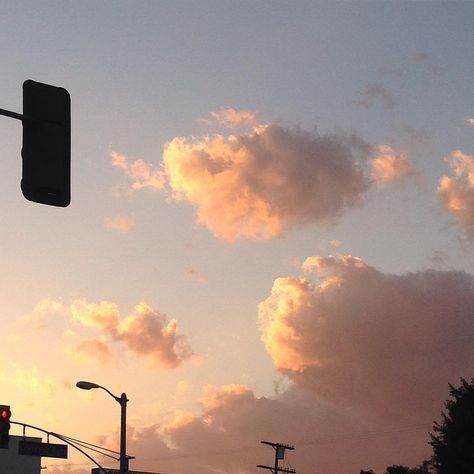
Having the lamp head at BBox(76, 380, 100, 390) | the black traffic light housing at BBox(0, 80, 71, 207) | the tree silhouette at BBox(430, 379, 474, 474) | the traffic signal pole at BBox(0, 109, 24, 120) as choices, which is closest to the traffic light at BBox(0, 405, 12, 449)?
the lamp head at BBox(76, 380, 100, 390)

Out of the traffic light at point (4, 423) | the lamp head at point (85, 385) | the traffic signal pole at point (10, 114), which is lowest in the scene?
the traffic light at point (4, 423)

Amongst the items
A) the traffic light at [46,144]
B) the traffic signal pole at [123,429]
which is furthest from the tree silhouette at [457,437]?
the traffic light at [46,144]

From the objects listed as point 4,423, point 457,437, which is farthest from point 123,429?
point 457,437

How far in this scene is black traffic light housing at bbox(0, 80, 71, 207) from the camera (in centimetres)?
990

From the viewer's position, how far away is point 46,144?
10.1 metres

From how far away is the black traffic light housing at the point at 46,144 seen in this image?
9898 mm

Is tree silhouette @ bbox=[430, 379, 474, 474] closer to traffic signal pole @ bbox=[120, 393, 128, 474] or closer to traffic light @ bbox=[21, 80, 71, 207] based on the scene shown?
traffic signal pole @ bbox=[120, 393, 128, 474]

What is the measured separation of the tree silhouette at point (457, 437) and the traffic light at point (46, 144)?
76917 millimetres

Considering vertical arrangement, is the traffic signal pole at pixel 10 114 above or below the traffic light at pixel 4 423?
above

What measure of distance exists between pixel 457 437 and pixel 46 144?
79015mm

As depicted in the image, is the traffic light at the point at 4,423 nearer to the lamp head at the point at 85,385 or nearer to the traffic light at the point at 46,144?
the lamp head at the point at 85,385

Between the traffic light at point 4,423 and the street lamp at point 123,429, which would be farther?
the street lamp at point 123,429

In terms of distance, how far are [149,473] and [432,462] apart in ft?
157

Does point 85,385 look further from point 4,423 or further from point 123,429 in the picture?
point 4,423
